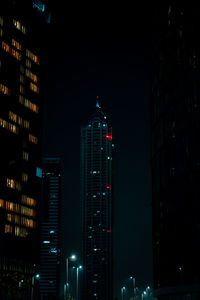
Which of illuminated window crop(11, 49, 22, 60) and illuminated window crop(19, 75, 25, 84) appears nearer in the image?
illuminated window crop(11, 49, 22, 60)

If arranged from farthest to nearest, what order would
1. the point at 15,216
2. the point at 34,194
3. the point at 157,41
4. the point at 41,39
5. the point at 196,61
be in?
1. the point at 41,39
2. the point at 34,194
3. the point at 15,216
4. the point at 157,41
5. the point at 196,61

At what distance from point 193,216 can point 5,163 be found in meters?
53.1

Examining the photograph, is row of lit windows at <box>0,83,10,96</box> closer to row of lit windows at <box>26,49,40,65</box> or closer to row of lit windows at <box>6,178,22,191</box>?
row of lit windows at <box>26,49,40,65</box>

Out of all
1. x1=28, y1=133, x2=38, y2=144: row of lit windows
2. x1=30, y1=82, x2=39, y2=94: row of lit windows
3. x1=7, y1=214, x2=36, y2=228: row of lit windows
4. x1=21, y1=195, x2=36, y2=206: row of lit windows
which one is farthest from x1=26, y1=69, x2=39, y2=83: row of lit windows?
x1=7, y1=214, x2=36, y2=228: row of lit windows

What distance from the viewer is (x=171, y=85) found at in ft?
239

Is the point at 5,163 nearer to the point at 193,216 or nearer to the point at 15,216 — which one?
the point at 193,216

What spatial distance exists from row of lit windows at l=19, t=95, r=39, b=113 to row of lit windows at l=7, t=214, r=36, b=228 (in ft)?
108

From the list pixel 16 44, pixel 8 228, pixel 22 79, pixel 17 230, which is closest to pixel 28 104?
pixel 22 79

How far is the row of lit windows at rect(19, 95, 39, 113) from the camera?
148 metres

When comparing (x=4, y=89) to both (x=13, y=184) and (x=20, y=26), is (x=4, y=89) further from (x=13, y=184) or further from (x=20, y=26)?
(x=13, y=184)

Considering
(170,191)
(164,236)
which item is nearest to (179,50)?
(170,191)

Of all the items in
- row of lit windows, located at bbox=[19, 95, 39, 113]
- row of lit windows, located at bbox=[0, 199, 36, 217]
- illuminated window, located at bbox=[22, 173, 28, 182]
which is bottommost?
row of lit windows, located at bbox=[0, 199, 36, 217]

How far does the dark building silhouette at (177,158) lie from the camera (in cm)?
6209

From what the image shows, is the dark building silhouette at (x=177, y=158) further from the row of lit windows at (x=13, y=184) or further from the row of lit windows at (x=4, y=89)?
the row of lit windows at (x=4, y=89)
